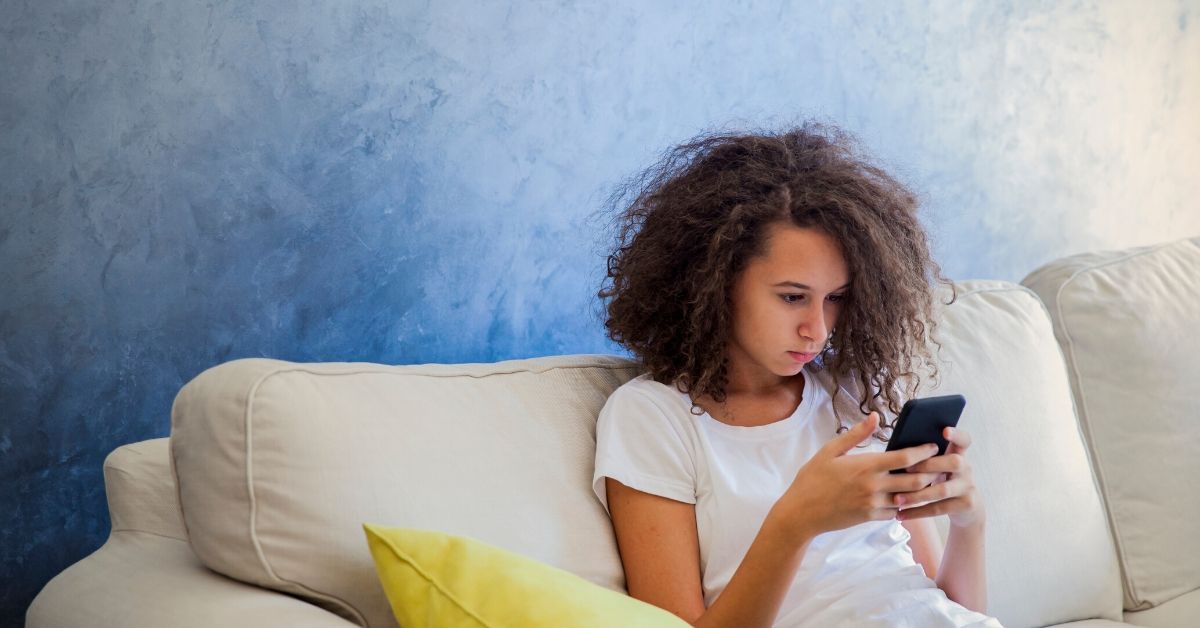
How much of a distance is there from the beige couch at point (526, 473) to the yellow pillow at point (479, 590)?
72mm

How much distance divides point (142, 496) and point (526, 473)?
1.44 ft

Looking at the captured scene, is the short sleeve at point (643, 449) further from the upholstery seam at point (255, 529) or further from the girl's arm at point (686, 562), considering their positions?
the upholstery seam at point (255, 529)

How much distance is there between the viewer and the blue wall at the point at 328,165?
4.55 feet

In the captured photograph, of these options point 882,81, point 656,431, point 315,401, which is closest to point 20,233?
point 315,401

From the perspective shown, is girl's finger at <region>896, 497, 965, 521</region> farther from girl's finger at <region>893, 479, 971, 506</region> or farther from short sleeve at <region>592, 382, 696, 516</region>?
short sleeve at <region>592, 382, 696, 516</region>

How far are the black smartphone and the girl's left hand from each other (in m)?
0.01

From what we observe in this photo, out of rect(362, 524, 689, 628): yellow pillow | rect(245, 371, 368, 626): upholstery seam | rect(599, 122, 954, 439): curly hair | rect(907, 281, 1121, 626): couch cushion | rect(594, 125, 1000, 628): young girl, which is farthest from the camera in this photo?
rect(907, 281, 1121, 626): couch cushion

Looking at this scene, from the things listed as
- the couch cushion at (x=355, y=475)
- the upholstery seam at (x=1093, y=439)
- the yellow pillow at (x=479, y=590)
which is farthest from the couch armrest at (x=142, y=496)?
the upholstery seam at (x=1093, y=439)

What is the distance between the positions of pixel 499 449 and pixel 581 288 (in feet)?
2.04

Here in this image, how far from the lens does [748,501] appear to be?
1.32 meters

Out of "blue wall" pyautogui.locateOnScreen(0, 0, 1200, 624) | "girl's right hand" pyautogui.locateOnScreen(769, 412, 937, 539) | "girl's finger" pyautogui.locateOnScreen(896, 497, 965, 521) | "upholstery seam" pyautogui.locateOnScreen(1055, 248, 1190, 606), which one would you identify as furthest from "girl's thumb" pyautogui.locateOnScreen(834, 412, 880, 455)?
"upholstery seam" pyautogui.locateOnScreen(1055, 248, 1190, 606)

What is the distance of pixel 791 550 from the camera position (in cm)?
118

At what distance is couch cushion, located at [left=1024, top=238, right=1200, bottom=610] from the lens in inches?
70.8

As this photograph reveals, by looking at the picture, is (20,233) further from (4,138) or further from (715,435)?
(715,435)
